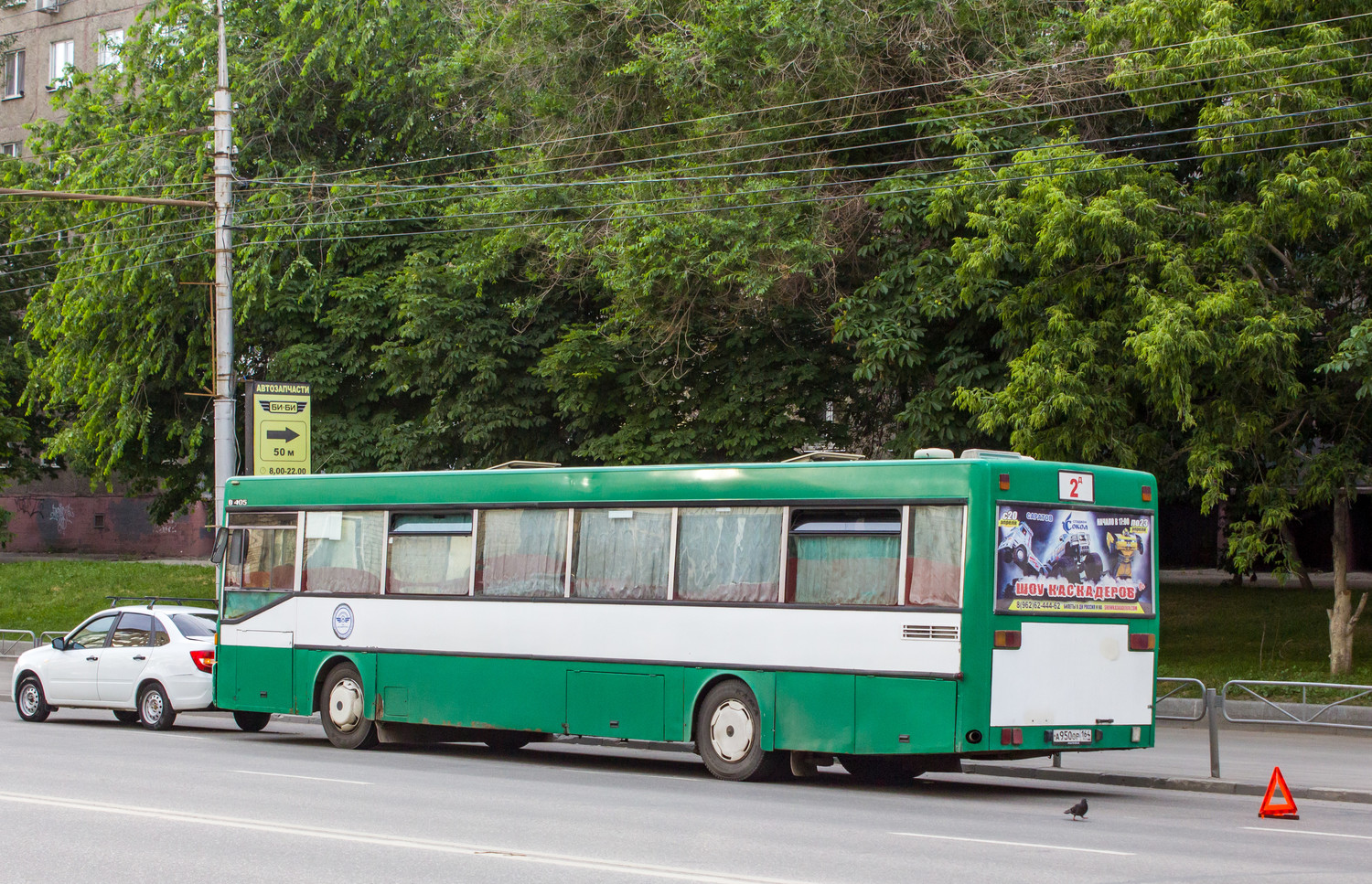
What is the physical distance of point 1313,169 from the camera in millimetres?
18969

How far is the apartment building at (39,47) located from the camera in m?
56.2

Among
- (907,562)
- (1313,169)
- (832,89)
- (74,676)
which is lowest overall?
(74,676)

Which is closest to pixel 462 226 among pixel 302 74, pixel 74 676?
pixel 302 74

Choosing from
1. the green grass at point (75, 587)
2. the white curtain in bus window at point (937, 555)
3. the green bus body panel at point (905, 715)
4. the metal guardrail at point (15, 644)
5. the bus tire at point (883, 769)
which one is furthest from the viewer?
the green grass at point (75, 587)

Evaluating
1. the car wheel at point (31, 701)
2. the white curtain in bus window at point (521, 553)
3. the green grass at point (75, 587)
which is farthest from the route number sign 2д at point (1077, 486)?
the green grass at point (75, 587)

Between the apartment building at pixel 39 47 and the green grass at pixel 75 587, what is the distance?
17.3m

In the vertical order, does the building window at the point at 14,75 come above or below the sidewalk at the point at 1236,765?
above

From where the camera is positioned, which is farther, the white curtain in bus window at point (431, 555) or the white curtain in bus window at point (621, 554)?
the white curtain in bus window at point (431, 555)

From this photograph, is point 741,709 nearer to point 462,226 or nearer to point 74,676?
point 74,676

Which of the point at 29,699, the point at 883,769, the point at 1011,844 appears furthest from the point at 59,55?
the point at 1011,844

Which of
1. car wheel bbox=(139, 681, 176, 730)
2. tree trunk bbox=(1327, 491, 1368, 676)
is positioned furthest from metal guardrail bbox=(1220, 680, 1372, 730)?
car wheel bbox=(139, 681, 176, 730)

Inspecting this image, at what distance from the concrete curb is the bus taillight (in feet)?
4.60

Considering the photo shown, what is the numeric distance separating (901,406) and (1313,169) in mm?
7289

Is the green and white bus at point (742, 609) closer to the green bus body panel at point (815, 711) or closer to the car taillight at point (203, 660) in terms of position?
the green bus body panel at point (815, 711)
